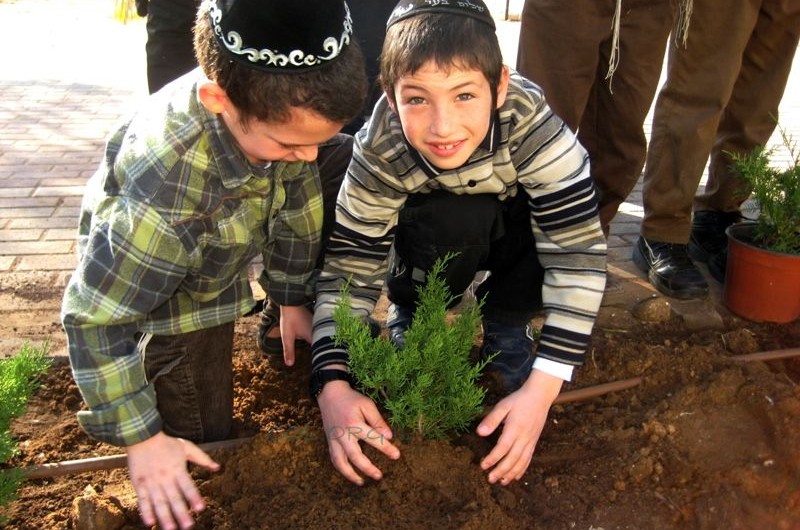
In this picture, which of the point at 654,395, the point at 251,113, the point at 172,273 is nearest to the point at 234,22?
the point at 251,113

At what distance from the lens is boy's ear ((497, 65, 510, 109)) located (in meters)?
2.23

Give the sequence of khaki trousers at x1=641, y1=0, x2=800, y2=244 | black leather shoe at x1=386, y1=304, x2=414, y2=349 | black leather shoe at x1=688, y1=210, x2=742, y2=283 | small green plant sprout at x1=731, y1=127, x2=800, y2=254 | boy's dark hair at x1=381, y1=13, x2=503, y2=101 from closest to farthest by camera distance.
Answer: boy's dark hair at x1=381, y1=13, x2=503, y2=101
black leather shoe at x1=386, y1=304, x2=414, y2=349
small green plant sprout at x1=731, y1=127, x2=800, y2=254
khaki trousers at x1=641, y1=0, x2=800, y2=244
black leather shoe at x1=688, y1=210, x2=742, y2=283

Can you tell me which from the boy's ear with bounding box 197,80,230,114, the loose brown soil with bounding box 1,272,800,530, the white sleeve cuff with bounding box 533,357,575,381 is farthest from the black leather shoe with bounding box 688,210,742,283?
the boy's ear with bounding box 197,80,230,114

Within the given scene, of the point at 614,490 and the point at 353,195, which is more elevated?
the point at 353,195

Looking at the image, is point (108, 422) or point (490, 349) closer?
point (108, 422)

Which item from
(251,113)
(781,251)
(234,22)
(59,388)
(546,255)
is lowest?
(59,388)

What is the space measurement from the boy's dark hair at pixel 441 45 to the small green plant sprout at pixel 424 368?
2.00ft

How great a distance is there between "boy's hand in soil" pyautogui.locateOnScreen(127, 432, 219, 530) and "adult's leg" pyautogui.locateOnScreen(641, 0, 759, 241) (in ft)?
7.86

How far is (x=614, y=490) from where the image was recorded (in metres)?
2.26

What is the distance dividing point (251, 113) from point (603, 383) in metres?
1.58

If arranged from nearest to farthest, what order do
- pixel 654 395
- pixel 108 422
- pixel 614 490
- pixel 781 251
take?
1. pixel 108 422
2. pixel 614 490
3. pixel 654 395
4. pixel 781 251

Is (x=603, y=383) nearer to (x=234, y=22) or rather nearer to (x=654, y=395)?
(x=654, y=395)

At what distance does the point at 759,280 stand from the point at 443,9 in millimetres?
1928

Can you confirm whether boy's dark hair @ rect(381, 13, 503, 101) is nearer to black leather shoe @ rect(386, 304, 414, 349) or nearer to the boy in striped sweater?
the boy in striped sweater
